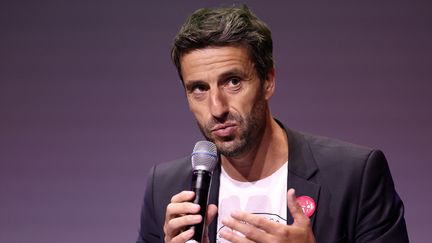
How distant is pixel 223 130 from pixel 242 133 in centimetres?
7

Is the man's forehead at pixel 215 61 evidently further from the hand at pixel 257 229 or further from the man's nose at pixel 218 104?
the hand at pixel 257 229

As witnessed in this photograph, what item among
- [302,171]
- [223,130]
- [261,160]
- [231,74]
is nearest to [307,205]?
[302,171]

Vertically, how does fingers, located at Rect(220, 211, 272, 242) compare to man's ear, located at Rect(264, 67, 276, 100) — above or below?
below

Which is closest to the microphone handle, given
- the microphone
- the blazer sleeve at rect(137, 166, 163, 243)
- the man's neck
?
the microphone

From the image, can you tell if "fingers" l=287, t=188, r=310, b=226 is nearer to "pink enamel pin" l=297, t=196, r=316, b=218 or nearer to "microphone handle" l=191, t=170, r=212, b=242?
"microphone handle" l=191, t=170, r=212, b=242

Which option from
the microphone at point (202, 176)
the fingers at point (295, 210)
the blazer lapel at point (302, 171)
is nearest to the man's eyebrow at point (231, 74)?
the microphone at point (202, 176)

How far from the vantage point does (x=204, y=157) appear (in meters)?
1.54

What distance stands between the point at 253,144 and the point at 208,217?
38 centimetres

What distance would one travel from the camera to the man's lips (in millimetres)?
1749

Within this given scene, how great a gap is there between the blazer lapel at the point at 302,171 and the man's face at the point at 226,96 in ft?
0.56

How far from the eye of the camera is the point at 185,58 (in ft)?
6.17

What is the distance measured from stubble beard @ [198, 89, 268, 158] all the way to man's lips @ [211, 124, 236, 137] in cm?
1

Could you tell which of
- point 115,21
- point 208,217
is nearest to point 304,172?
point 208,217

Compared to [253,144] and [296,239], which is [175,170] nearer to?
[253,144]
